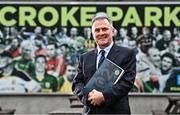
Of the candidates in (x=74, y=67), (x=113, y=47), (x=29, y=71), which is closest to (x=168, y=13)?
(x=74, y=67)

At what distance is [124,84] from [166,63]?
28.3 ft

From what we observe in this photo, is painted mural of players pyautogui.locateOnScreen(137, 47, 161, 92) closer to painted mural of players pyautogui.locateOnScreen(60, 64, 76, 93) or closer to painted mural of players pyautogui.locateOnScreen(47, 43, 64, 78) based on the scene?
painted mural of players pyautogui.locateOnScreen(60, 64, 76, 93)

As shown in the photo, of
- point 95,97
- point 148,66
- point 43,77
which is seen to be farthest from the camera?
point 43,77

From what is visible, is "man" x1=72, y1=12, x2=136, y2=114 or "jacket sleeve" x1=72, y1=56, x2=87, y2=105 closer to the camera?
"man" x1=72, y1=12, x2=136, y2=114

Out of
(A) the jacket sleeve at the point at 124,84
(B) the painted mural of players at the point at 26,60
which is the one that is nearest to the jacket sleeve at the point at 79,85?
(A) the jacket sleeve at the point at 124,84

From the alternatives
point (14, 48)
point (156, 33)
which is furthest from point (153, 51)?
point (14, 48)

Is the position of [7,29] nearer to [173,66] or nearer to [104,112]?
[173,66]

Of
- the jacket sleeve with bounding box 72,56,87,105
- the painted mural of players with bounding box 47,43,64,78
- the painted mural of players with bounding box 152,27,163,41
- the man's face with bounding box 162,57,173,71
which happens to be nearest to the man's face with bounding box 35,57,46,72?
the painted mural of players with bounding box 47,43,64,78

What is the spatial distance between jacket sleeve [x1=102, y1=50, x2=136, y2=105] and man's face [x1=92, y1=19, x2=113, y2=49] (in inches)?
7.6

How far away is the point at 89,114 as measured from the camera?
406 centimetres

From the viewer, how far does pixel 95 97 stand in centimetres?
391

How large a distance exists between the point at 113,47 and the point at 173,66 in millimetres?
8609

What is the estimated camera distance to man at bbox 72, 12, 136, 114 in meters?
3.94

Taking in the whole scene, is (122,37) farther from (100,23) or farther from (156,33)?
(100,23)
